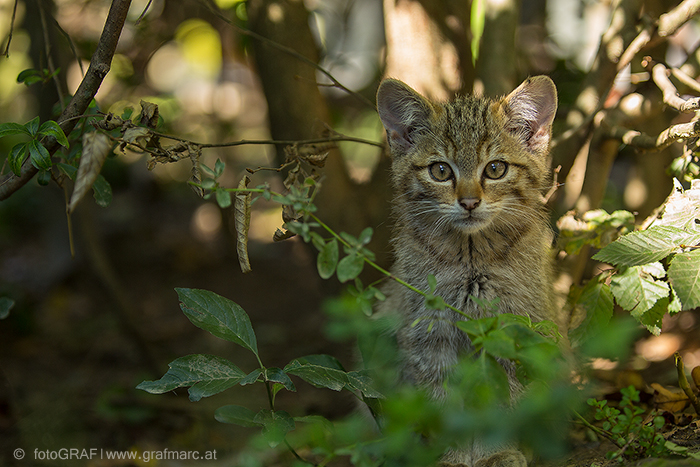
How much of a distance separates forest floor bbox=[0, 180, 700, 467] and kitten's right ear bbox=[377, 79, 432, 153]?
1407 mm

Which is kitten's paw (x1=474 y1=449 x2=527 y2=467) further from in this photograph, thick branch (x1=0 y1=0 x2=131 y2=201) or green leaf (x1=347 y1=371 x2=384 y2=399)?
thick branch (x1=0 y1=0 x2=131 y2=201)

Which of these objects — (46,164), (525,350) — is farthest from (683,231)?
(46,164)

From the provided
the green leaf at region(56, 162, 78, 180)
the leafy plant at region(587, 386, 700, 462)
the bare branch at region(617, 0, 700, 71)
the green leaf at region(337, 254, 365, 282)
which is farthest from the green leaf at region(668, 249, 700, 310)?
the green leaf at region(56, 162, 78, 180)

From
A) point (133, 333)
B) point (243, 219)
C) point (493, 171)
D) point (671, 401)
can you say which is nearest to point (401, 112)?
point (493, 171)

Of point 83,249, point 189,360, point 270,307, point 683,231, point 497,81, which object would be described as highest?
point 497,81

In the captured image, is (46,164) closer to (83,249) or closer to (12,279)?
(83,249)

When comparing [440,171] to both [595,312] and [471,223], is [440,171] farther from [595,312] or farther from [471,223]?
[595,312]

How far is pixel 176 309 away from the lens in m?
5.76

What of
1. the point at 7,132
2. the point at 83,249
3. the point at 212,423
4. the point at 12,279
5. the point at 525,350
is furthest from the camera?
the point at 12,279

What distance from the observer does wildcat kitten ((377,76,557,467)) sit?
2455mm

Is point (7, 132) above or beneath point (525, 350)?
above

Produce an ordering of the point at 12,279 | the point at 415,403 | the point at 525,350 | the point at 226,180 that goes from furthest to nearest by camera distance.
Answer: the point at 226,180 → the point at 12,279 → the point at 525,350 → the point at 415,403

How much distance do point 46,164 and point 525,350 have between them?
1898mm

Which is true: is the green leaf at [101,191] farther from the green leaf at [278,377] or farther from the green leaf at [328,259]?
the green leaf at [328,259]
